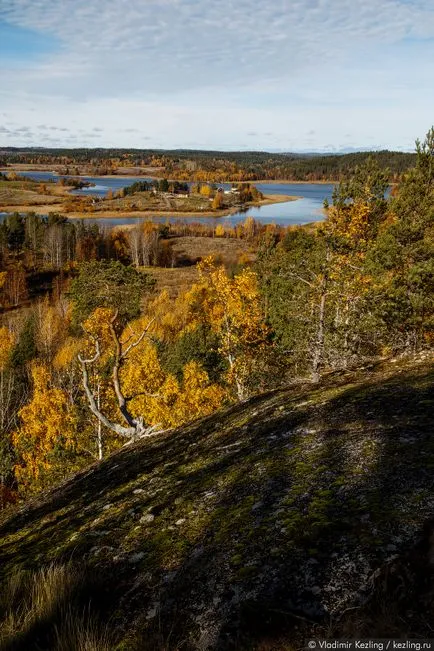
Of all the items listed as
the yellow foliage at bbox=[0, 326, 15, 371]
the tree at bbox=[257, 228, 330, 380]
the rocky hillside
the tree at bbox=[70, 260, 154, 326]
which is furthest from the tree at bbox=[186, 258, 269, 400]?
the yellow foliage at bbox=[0, 326, 15, 371]

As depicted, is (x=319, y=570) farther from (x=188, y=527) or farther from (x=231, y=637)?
(x=188, y=527)

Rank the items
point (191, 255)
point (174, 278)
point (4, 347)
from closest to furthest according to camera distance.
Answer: point (4, 347), point (174, 278), point (191, 255)

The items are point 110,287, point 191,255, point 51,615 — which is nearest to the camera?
point 51,615

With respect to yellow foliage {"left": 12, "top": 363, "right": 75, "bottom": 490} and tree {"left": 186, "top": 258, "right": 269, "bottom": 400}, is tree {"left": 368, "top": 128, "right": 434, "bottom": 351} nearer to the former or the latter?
tree {"left": 186, "top": 258, "right": 269, "bottom": 400}

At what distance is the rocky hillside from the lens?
279 cm

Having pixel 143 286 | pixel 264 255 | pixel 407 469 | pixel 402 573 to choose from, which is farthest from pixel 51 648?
pixel 264 255

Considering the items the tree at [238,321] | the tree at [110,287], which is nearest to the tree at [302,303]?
the tree at [238,321]

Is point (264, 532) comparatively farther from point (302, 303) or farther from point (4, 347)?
point (4, 347)

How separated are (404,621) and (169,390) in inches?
924

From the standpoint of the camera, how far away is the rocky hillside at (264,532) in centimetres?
279

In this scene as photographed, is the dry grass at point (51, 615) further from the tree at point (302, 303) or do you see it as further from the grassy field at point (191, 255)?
the grassy field at point (191, 255)

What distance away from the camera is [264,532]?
A: 3.81 m

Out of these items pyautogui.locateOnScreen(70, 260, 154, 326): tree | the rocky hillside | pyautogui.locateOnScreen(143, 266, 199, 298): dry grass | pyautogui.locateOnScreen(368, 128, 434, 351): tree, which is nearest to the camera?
the rocky hillside

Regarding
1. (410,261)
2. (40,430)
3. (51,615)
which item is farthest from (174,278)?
(51,615)
